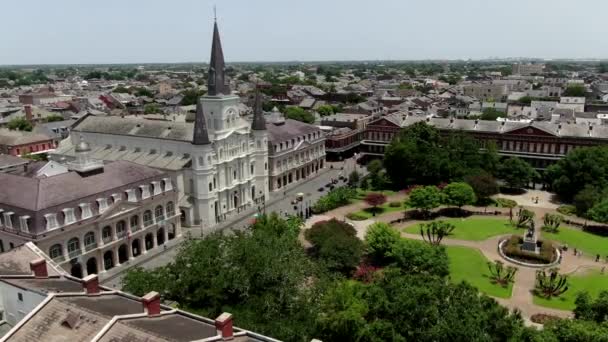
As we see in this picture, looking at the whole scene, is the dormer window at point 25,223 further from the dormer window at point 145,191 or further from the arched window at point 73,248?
Result: the dormer window at point 145,191

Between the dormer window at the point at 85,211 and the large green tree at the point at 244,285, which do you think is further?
the dormer window at the point at 85,211

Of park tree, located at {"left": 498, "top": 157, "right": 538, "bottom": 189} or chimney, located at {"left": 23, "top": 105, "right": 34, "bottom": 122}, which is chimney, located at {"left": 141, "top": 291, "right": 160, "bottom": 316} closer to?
park tree, located at {"left": 498, "top": 157, "right": 538, "bottom": 189}

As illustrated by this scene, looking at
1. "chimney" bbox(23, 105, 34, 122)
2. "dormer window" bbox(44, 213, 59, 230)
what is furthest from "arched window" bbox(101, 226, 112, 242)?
"chimney" bbox(23, 105, 34, 122)

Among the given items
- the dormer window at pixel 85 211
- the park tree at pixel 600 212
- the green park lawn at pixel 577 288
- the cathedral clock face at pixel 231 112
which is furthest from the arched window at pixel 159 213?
the park tree at pixel 600 212

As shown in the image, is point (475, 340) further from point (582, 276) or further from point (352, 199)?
point (352, 199)

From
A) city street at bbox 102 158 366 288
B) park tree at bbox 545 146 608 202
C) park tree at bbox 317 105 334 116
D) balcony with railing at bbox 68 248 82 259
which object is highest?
park tree at bbox 317 105 334 116
